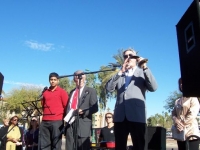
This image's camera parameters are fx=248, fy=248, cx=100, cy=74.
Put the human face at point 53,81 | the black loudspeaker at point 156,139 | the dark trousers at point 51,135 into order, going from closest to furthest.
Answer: the dark trousers at point 51,135 → the black loudspeaker at point 156,139 → the human face at point 53,81

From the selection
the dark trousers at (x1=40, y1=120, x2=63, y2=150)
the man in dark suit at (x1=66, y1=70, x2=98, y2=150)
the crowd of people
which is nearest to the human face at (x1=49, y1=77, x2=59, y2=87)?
the crowd of people

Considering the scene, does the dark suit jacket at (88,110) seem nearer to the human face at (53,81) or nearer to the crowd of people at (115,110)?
the crowd of people at (115,110)

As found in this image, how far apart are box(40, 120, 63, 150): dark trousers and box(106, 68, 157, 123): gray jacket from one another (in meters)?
1.81

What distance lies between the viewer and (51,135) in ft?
18.1

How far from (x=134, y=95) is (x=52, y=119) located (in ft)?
7.44

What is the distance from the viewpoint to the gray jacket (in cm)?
384

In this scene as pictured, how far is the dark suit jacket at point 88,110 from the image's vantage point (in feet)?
16.7


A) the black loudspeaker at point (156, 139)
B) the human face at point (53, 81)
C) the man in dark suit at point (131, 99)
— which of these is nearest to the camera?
the man in dark suit at point (131, 99)

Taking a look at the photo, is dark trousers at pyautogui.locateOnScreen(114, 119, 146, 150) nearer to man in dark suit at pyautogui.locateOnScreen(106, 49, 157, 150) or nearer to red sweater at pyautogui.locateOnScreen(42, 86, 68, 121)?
Result: man in dark suit at pyautogui.locateOnScreen(106, 49, 157, 150)

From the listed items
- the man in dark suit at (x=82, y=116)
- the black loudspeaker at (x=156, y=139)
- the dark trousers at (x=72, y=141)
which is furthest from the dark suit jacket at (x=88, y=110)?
the black loudspeaker at (x=156, y=139)

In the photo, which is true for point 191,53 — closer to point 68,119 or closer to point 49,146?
point 68,119

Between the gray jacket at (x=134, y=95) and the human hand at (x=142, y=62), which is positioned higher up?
the human hand at (x=142, y=62)

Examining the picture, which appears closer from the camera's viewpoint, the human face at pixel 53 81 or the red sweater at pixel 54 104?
the red sweater at pixel 54 104

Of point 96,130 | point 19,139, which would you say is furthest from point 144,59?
point 19,139
